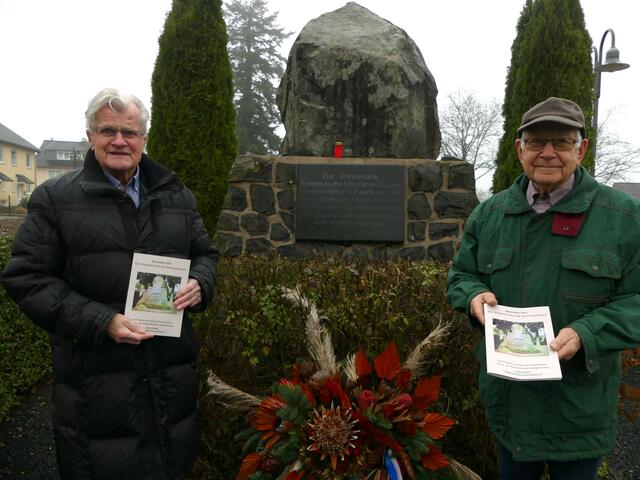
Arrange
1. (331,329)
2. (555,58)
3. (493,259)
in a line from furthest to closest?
(555,58)
(331,329)
(493,259)

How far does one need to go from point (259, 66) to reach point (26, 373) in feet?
83.5

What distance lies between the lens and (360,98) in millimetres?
5367

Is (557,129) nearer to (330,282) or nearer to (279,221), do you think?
(330,282)

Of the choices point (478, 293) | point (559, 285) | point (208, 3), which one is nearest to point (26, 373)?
point (478, 293)

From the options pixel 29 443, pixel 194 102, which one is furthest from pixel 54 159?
pixel 29 443

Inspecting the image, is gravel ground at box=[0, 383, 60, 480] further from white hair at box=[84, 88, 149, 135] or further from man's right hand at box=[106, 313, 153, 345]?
white hair at box=[84, 88, 149, 135]

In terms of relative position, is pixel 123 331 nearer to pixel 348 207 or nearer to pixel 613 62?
pixel 348 207

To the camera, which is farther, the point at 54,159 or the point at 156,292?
the point at 54,159

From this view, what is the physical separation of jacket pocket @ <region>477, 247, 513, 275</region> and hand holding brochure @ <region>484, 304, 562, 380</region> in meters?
0.16

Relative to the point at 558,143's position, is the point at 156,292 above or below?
below

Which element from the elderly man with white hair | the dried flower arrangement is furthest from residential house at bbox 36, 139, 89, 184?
the dried flower arrangement

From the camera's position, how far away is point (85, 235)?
1858mm

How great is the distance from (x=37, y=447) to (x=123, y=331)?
2257 millimetres

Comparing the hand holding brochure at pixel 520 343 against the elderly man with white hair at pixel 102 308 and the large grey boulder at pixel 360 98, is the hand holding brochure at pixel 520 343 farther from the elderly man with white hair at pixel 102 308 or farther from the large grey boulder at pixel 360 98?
the large grey boulder at pixel 360 98
